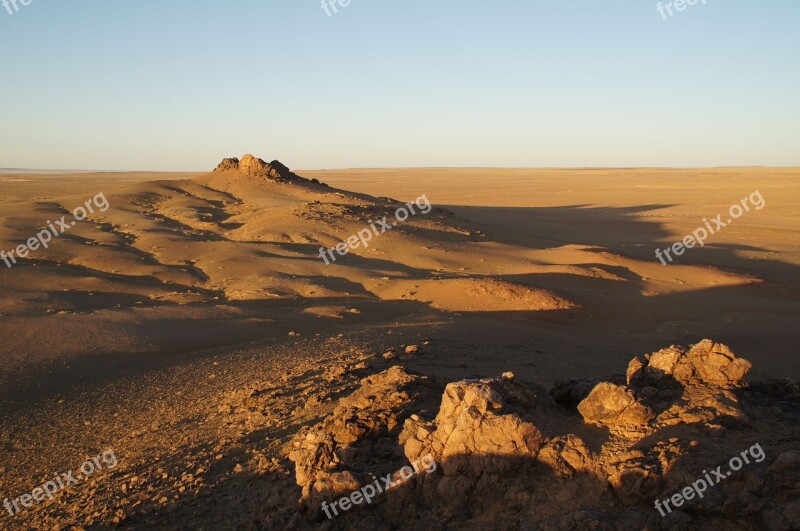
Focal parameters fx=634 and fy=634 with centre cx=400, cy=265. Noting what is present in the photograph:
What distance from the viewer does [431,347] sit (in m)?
9.31

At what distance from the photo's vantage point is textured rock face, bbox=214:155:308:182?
98.2ft

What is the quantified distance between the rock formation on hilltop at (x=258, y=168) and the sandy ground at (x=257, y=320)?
2931 millimetres

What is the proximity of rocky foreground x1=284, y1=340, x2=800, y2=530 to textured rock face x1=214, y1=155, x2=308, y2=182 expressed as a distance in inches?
1010

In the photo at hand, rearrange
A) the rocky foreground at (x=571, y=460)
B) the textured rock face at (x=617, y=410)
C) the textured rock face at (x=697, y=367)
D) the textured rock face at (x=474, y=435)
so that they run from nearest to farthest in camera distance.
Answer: the rocky foreground at (x=571, y=460) < the textured rock face at (x=474, y=435) < the textured rock face at (x=617, y=410) < the textured rock face at (x=697, y=367)

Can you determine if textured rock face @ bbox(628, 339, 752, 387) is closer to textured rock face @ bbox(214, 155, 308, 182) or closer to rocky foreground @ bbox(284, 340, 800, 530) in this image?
rocky foreground @ bbox(284, 340, 800, 530)

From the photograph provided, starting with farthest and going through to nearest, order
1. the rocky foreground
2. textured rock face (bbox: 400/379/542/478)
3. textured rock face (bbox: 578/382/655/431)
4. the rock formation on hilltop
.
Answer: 1. the rock formation on hilltop
2. textured rock face (bbox: 578/382/655/431)
3. textured rock face (bbox: 400/379/542/478)
4. the rocky foreground

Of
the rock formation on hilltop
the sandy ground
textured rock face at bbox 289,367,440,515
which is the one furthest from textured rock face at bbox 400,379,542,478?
the rock formation on hilltop

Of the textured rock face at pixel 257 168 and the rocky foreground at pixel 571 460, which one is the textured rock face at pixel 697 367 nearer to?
the rocky foreground at pixel 571 460

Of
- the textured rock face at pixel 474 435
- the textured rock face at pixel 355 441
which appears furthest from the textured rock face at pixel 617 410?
the textured rock face at pixel 355 441

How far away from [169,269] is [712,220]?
32081mm

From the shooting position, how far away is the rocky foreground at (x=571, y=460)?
379 cm

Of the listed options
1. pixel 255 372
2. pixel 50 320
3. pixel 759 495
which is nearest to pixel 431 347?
pixel 255 372

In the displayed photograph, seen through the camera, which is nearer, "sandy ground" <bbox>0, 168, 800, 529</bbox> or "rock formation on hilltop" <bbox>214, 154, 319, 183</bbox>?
"sandy ground" <bbox>0, 168, 800, 529</bbox>

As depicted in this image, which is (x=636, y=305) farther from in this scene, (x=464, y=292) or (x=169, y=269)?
(x=169, y=269)
